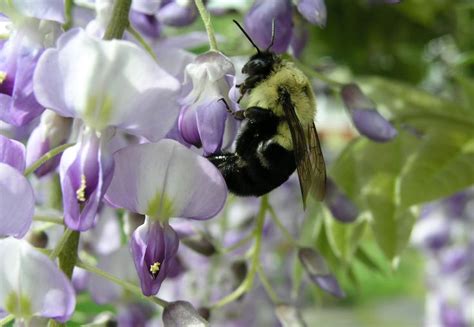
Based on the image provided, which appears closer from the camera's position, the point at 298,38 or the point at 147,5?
the point at 147,5

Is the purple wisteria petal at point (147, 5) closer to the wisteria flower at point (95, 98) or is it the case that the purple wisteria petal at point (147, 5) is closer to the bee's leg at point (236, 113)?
the bee's leg at point (236, 113)

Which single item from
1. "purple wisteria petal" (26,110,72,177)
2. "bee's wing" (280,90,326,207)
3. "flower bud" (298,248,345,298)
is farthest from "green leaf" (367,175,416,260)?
"purple wisteria petal" (26,110,72,177)

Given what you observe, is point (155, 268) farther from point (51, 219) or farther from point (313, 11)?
point (313, 11)

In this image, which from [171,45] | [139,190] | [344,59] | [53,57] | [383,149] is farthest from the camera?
[344,59]

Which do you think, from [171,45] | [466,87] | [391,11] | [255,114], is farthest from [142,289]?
[391,11]

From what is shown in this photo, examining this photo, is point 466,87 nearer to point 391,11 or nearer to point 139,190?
point 391,11

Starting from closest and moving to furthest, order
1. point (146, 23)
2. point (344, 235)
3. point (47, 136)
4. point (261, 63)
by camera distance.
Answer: point (47, 136) → point (261, 63) → point (146, 23) → point (344, 235)

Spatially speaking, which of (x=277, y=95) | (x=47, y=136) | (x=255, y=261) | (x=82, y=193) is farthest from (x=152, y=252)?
(x=255, y=261)

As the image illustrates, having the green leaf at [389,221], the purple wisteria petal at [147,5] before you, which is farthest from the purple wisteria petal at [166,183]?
the green leaf at [389,221]
